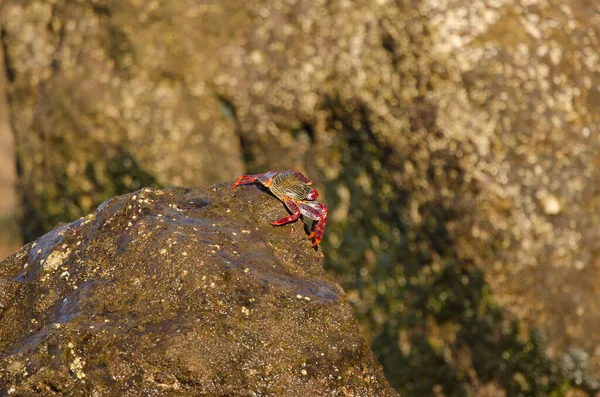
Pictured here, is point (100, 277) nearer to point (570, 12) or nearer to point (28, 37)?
point (570, 12)

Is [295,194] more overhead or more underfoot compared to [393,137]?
more overhead

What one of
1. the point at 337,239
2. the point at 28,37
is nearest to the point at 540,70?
the point at 337,239

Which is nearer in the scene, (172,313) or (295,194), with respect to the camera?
(172,313)

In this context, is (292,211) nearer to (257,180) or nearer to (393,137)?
(257,180)

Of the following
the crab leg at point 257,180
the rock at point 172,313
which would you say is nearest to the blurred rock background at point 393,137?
the crab leg at point 257,180

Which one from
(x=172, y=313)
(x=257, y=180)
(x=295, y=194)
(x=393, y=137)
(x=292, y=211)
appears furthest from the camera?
(x=393, y=137)

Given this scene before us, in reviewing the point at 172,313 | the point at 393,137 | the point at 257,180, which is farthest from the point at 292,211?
the point at 393,137

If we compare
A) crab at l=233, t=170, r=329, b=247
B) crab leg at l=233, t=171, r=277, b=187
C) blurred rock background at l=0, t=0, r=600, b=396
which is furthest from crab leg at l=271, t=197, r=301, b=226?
blurred rock background at l=0, t=0, r=600, b=396

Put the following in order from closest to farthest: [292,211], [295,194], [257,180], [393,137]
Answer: [292,211] → [295,194] → [257,180] → [393,137]
